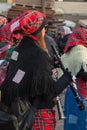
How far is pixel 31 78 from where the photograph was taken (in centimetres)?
374

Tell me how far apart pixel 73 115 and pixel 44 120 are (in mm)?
1300

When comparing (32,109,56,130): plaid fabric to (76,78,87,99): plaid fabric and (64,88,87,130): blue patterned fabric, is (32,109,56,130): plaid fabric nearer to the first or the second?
(64,88,87,130): blue patterned fabric

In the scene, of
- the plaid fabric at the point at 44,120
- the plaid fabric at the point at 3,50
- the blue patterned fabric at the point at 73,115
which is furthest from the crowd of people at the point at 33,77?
the plaid fabric at the point at 3,50

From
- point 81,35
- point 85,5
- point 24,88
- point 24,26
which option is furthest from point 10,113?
point 85,5

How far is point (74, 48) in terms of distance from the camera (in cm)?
519

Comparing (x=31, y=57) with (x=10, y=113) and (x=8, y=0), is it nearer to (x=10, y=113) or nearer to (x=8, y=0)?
(x=10, y=113)

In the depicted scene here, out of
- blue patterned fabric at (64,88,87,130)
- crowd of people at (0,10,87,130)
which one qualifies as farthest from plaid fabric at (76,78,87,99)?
crowd of people at (0,10,87,130)

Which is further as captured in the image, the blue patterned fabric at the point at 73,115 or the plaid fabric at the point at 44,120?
the blue patterned fabric at the point at 73,115

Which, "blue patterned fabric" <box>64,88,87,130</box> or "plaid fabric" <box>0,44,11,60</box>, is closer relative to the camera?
"blue patterned fabric" <box>64,88,87,130</box>

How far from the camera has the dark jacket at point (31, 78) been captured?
373cm

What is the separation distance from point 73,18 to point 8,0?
3.46m

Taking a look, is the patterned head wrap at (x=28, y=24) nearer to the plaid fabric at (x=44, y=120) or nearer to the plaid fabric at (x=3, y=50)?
the plaid fabric at (x=44, y=120)

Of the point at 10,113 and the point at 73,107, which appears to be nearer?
the point at 10,113

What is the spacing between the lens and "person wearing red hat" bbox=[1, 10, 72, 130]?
3.74 meters
